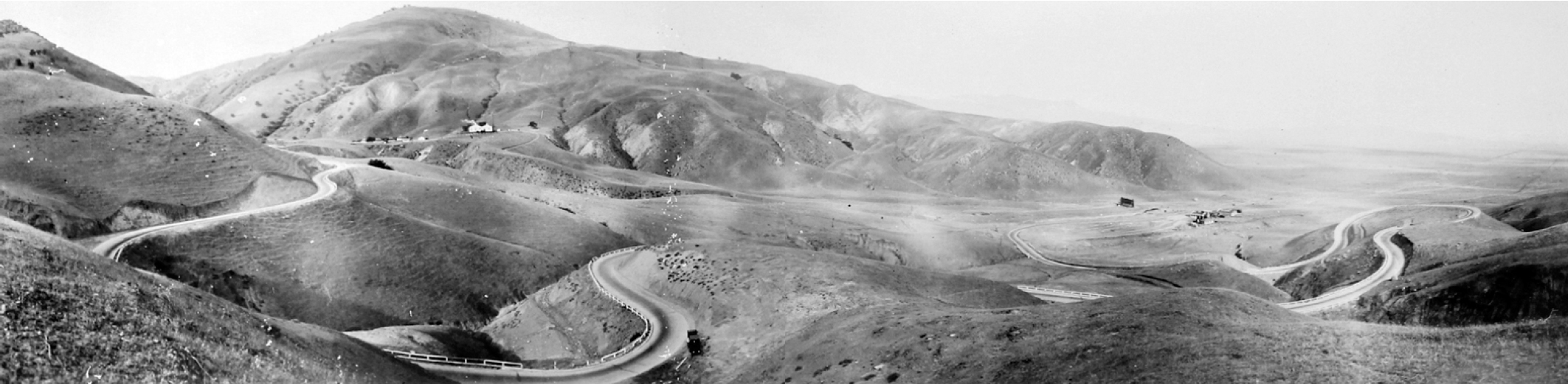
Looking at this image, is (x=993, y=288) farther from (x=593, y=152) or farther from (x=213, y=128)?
(x=593, y=152)

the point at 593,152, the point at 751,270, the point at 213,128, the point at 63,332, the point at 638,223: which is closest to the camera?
the point at 63,332

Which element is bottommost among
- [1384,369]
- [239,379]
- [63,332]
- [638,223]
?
[638,223]

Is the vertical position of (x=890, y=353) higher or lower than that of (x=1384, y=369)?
lower

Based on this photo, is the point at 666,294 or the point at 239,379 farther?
the point at 666,294

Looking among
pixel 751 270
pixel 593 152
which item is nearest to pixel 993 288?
pixel 751 270

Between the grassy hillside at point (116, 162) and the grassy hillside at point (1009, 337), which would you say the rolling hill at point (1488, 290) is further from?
the grassy hillside at point (116, 162)

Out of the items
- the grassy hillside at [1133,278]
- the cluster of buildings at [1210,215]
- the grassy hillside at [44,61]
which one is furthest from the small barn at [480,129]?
the cluster of buildings at [1210,215]

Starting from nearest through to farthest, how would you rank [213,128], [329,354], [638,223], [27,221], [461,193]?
[329,354] → [27,221] → [213,128] → [461,193] → [638,223]
